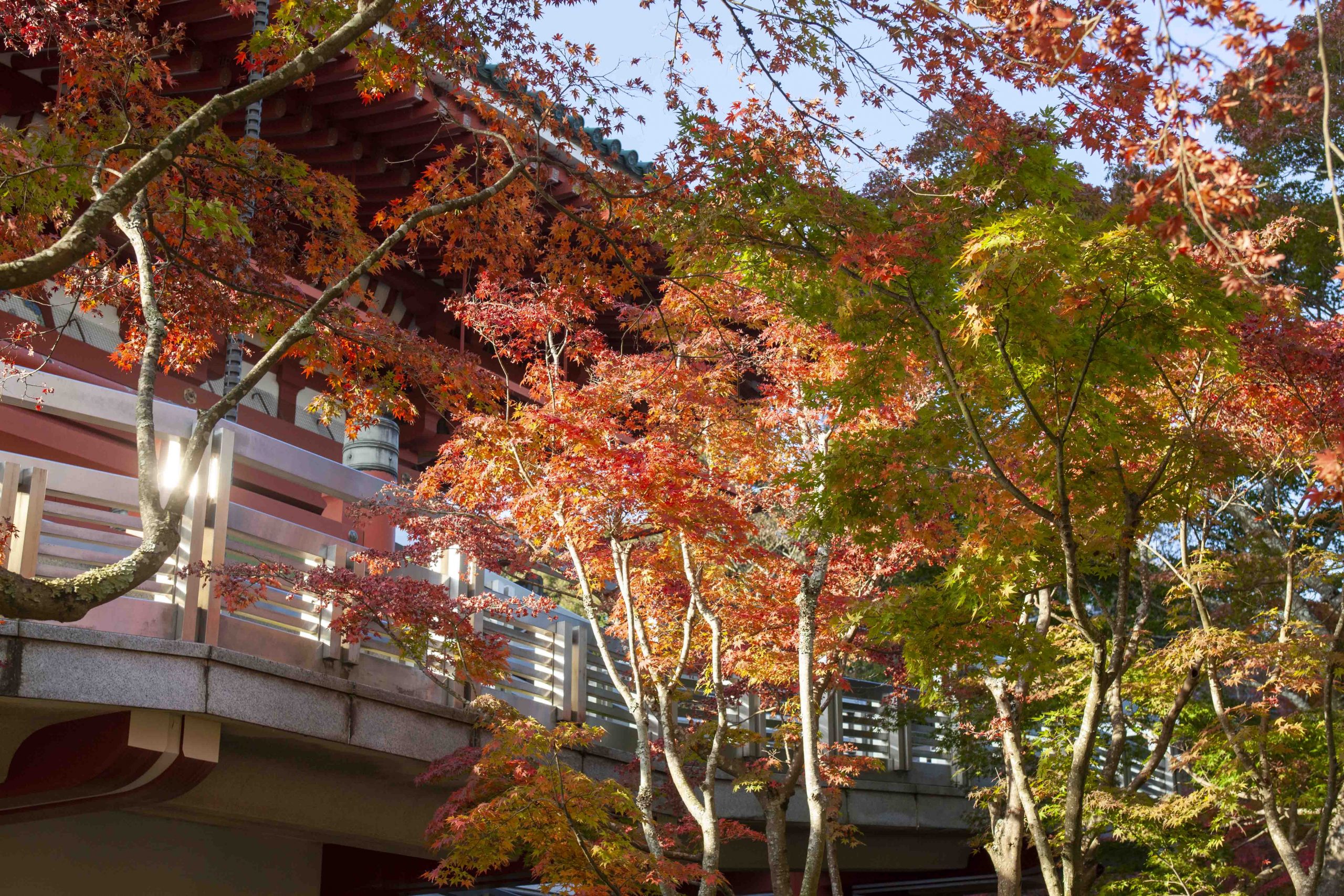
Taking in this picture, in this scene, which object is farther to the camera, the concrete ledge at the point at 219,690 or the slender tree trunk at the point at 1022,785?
the slender tree trunk at the point at 1022,785

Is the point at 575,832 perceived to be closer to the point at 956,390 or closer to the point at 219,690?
the point at 219,690

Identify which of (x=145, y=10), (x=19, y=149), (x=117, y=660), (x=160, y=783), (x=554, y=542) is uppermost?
(x=145, y=10)

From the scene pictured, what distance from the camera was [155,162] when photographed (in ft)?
13.9

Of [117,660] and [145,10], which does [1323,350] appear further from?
[145,10]

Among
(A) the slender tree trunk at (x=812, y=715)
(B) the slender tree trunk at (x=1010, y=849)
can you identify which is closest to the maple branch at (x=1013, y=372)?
(A) the slender tree trunk at (x=812, y=715)

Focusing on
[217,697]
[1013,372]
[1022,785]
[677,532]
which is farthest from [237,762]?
[1022,785]

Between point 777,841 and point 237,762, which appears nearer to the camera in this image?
point 237,762

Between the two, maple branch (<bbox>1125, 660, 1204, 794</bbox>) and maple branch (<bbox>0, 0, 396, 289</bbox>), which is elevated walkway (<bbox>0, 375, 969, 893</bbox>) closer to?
maple branch (<bbox>0, 0, 396, 289</bbox>)

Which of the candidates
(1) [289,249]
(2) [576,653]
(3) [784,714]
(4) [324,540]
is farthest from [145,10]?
(3) [784,714]

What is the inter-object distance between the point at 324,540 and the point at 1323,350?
21.1 ft

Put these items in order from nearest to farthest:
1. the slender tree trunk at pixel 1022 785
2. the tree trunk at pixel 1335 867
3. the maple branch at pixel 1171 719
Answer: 1. the tree trunk at pixel 1335 867
2. the slender tree trunk at pixel 1022 785
3. the maple branch at pixel 1171 719

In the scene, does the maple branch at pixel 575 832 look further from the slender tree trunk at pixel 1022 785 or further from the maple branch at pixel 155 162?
the maple branch at pixel 155 162

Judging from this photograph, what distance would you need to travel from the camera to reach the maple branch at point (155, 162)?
405 centimetres

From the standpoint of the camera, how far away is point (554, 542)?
28.4 feet
